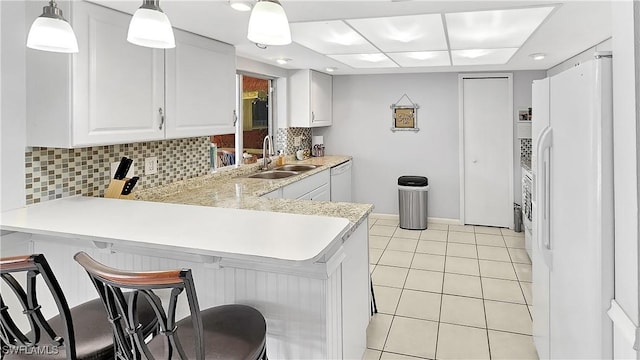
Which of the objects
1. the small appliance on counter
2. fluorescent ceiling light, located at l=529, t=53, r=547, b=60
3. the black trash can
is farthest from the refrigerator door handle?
the small appliance on counter

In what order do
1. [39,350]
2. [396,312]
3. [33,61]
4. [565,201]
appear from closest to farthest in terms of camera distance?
[39,350] → [565,201] → [33,61] → [396,312]

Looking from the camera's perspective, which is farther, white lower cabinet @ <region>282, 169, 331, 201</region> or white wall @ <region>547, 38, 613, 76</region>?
white lower cabinet @ <region>282, 169, 331, 201</region>

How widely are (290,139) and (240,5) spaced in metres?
3.17

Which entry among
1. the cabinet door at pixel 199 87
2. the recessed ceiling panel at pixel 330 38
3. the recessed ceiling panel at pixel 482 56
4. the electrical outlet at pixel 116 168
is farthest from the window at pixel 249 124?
the recessed ceiling panel at pixel 482 56

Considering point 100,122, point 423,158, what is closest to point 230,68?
point 100,122

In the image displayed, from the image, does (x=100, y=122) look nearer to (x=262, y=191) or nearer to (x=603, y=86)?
(x=262, y=191)

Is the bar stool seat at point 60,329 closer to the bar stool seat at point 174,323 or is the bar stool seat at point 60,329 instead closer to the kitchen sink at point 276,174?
the bar stool seat at point 174,323

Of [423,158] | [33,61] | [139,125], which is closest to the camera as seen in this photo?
[33,61]

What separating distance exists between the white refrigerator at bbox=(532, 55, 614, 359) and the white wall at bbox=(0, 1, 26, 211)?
252 centimetres

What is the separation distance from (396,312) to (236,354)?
6.00 ft

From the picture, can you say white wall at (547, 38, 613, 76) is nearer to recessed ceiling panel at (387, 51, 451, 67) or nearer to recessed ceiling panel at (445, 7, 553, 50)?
recessed ceiling panel at (445, 7, 553, 50)

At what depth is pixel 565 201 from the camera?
66.2 inches

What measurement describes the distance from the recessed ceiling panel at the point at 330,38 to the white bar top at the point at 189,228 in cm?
144

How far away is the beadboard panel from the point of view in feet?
5.61
